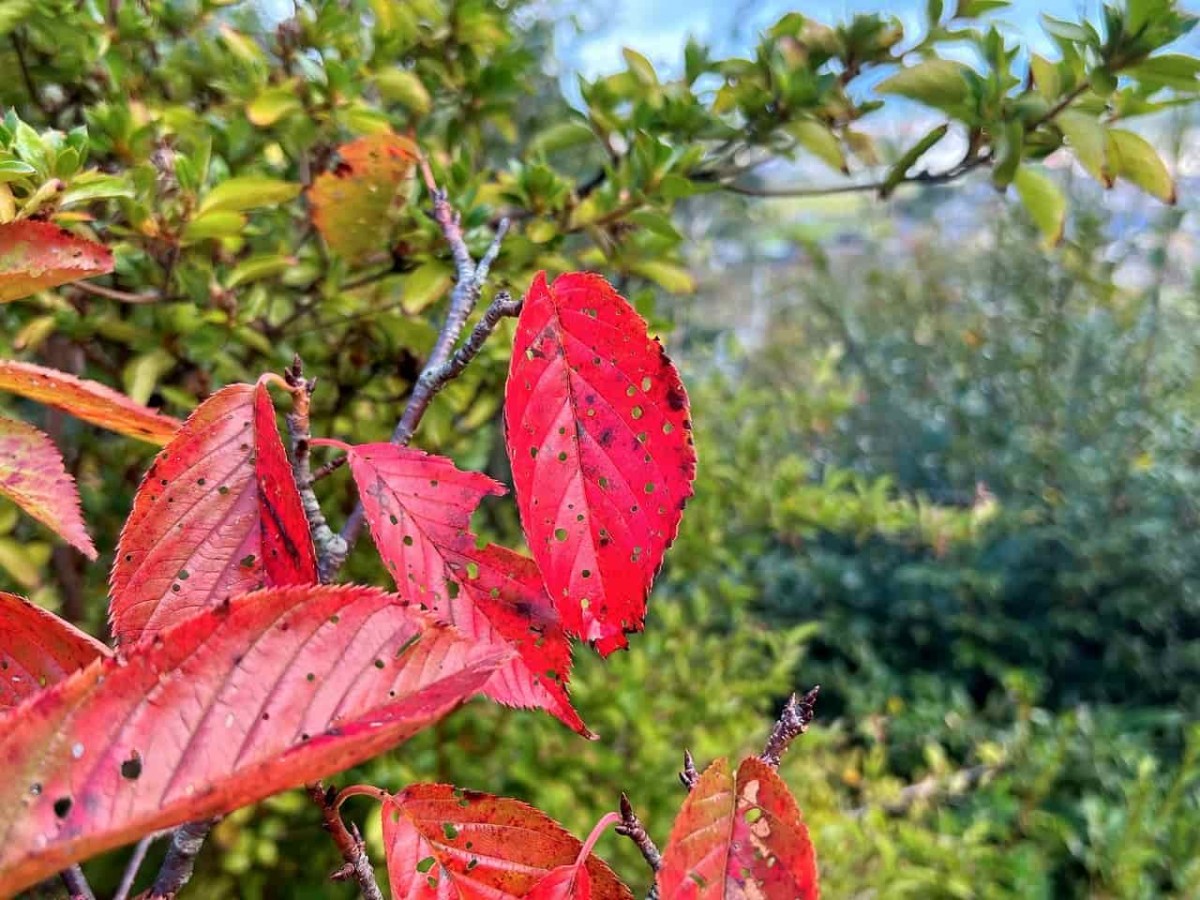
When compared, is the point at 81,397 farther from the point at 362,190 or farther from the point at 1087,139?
the point at 1087,139

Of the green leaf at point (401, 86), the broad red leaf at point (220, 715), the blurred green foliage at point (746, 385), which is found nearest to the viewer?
the broad red leaf at point (220, 715)

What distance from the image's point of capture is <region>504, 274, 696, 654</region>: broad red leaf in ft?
1.46

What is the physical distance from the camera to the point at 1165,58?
2.30 feet

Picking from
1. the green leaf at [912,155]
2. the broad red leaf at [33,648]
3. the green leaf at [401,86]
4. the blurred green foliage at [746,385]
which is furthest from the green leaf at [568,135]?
the broad red leaf at [33,648]

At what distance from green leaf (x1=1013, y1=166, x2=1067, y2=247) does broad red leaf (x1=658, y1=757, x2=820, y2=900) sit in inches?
24.6

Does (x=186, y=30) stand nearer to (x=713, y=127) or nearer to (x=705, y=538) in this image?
(x=713, y=127)

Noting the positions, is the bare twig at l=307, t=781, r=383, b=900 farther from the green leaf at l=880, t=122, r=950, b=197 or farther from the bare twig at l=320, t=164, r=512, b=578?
the green leaf at l=880, t=122, r=950, b=197

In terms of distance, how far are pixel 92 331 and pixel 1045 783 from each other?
7.18 ft

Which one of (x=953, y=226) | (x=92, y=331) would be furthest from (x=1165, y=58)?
(x=953, y=226)

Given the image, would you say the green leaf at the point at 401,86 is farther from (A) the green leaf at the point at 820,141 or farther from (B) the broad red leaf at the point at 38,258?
(B) the broad red leaf at the point at 38,258

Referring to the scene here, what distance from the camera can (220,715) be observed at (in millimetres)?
310

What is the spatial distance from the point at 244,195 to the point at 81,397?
0.33m

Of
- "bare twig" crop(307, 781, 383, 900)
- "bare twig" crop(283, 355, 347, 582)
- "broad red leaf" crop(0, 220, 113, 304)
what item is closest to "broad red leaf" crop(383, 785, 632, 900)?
"bare twig" crop(307, 781, 383, 900)

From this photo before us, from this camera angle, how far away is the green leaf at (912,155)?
2.45 feet
